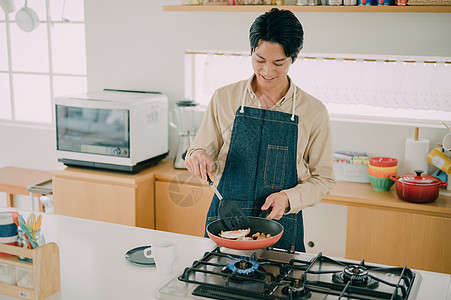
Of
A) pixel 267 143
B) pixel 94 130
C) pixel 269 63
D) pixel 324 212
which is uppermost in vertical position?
pixel 269 63

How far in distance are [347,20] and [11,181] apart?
8.70 ft

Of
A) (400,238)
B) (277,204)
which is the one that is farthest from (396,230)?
(277,204)

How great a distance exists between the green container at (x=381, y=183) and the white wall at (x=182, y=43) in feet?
0.88

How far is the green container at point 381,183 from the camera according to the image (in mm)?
3129

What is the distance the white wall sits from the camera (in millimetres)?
3186

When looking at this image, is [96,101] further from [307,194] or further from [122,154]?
[307,194]

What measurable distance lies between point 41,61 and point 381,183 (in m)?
3.01

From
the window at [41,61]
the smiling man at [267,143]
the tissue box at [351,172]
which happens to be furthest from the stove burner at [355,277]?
the window at [41,61]

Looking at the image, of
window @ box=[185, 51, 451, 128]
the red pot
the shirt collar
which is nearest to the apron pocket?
the shirt collar

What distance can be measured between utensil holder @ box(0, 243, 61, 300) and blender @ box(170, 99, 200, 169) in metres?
1.98

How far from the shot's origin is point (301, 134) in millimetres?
2156

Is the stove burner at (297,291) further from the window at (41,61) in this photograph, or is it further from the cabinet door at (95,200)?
the window at (41,61)

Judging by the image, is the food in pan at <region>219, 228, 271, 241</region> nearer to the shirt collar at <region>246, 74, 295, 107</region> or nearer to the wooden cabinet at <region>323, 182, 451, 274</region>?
the shirt collar at <region>246, 74, 295, 107</region>

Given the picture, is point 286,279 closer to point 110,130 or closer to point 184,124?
point 110,130
